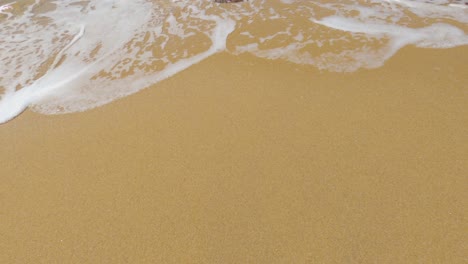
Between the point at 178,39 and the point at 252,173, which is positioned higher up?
the point at 178,39

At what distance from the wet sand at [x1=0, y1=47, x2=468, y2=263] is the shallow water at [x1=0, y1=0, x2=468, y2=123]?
0.46 metres

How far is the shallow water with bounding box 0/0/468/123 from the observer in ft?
14.3

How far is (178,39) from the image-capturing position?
534 centimetres

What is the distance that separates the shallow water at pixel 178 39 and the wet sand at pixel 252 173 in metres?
0.46

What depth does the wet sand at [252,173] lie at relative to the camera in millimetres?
2443

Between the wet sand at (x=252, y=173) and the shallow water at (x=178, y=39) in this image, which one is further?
the shallow water at (x=178, y=39)

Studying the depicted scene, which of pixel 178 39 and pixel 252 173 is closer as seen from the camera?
pixel 252 173

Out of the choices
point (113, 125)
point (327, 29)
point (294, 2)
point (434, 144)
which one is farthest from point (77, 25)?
point (434, 144)

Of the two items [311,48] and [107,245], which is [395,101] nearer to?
[311,48]

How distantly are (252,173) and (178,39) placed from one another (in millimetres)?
3245

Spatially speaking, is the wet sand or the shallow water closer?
the wet sand

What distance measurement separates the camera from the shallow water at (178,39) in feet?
14.3

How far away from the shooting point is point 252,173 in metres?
2.94

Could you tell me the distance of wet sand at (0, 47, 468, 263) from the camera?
8.02ft
